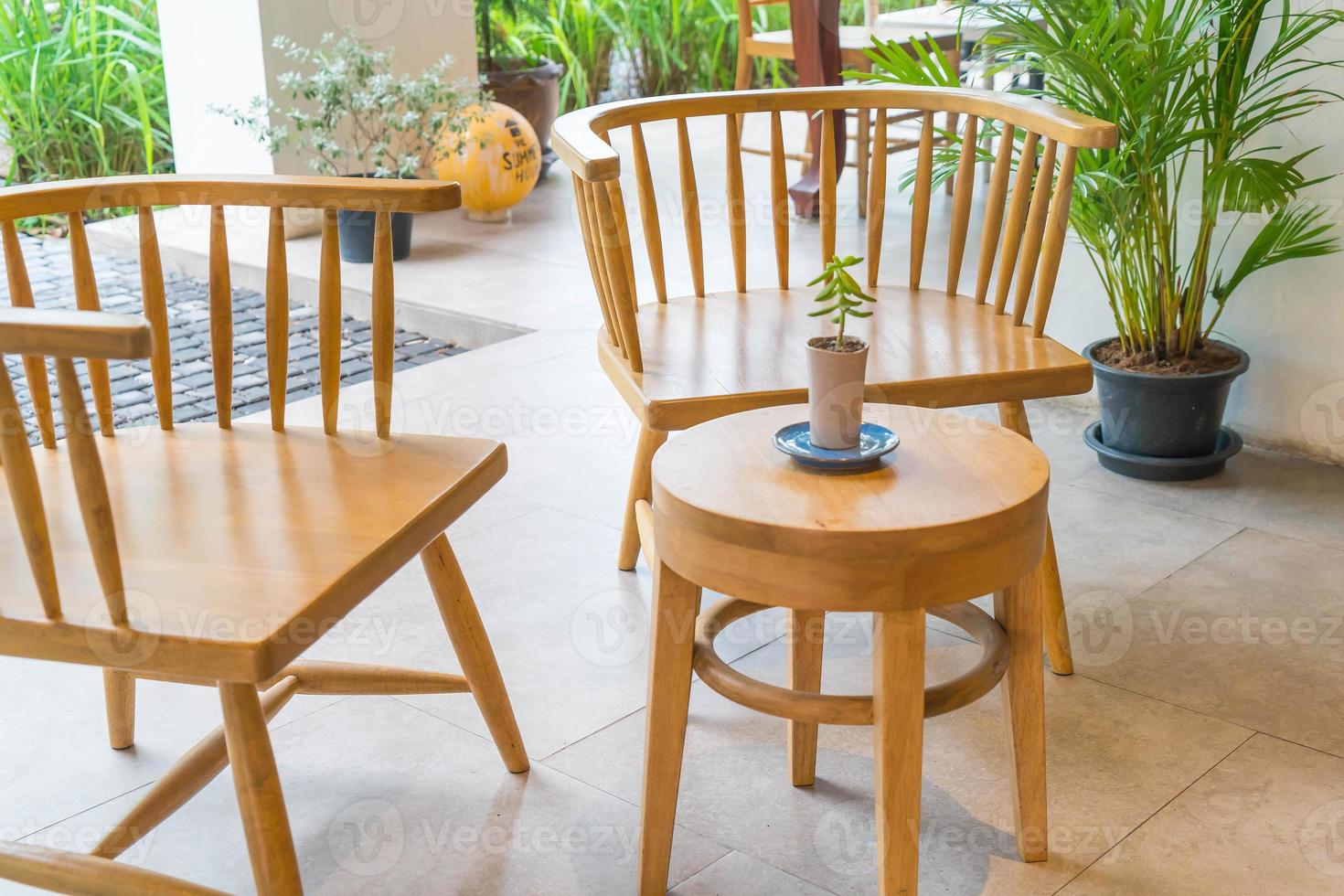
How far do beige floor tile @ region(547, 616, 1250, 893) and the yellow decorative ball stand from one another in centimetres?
303

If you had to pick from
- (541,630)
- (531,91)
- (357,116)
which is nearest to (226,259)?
(541,630)

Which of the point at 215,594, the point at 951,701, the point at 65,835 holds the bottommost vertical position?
the point at 65,835

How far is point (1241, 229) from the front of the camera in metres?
2.67

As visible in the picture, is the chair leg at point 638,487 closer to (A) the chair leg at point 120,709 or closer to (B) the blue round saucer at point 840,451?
(B) the blue round saucer at point 840,451

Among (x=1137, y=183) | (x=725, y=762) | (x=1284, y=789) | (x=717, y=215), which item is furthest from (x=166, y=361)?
(x=717, y=215)

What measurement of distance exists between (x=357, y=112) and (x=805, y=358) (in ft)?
9.37

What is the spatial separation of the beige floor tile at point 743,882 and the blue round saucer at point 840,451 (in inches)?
18.5

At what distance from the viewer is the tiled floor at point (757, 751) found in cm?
153

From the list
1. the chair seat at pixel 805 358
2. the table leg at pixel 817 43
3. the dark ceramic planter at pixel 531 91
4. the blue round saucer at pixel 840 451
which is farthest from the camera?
the dark ceramic planter at pixel 531 91

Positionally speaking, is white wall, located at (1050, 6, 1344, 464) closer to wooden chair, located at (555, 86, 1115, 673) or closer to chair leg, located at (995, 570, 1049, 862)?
wooden chair, located at (555, 86, 1115, 673)

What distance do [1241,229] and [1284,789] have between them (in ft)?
4.51

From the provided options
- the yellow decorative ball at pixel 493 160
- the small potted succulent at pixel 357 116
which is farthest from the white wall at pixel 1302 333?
the yellow decorative ball at pixel 493 160

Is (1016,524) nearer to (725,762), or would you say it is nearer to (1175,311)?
(725,762)

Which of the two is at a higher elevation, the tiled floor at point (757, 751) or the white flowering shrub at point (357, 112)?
the white flowering shrub at point (357, 112)
